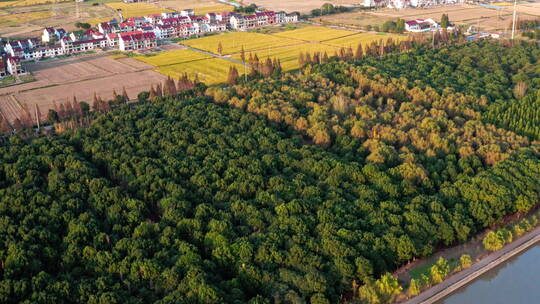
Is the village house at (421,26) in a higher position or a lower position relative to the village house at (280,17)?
lower

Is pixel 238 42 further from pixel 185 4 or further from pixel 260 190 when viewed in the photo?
pixel 260 190

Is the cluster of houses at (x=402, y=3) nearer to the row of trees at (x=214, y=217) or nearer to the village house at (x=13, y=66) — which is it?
the village house at (x=13, y=66)

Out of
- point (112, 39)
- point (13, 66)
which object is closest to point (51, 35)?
point (112, 39)

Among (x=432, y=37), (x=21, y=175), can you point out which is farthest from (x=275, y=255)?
(x=432, y=37)

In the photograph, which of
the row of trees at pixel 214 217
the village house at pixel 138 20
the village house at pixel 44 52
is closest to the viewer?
the row of trees at pixel 214 217

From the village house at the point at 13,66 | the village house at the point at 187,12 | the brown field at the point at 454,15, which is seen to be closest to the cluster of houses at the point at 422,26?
the brown field at the point at 454,15

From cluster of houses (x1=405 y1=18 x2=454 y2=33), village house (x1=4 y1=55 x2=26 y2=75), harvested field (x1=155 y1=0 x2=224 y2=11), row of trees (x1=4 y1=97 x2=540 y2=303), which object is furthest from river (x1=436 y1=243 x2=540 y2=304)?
harvested field (x1=155 y1=0 x2=224 y2=11)

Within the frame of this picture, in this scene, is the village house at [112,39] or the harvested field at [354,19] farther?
the harvested field at [354,19]
